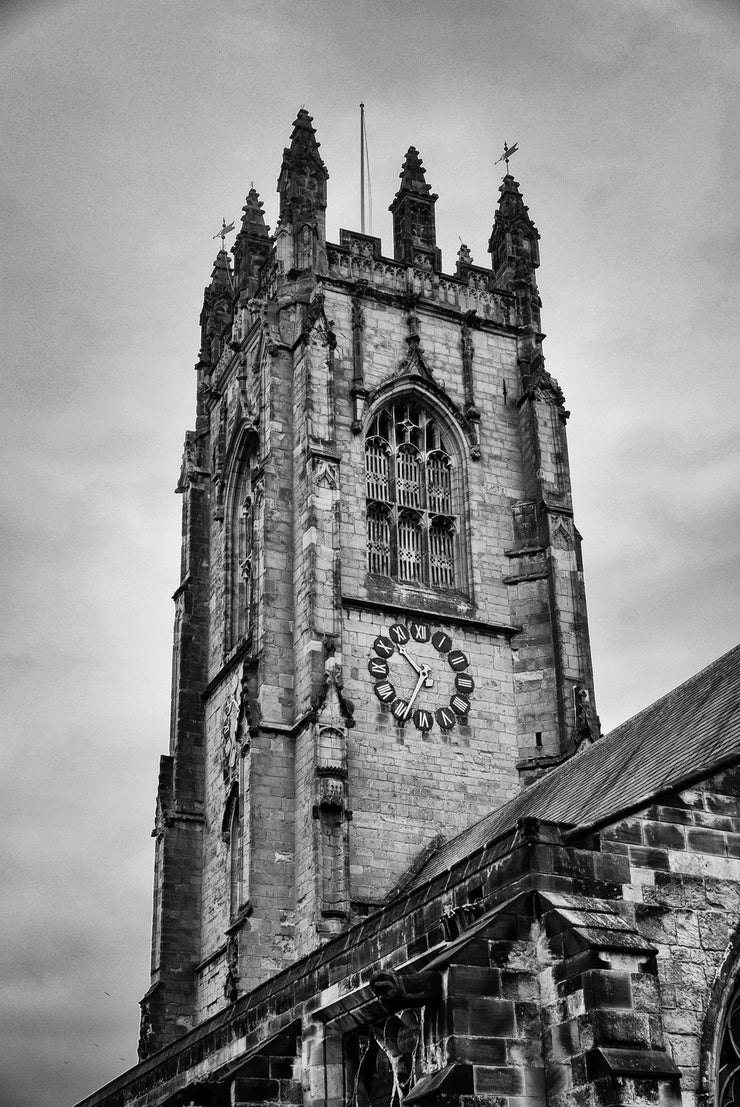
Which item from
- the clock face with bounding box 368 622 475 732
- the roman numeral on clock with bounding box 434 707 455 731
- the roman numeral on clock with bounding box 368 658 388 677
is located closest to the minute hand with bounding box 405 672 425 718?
the clock face with bounding box 368 622 475 732

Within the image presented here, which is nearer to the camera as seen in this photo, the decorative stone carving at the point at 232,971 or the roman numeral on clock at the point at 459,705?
the decorative stone carving at the point at 232,971

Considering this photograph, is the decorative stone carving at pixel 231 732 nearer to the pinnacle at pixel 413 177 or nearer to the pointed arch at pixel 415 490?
the pointed arch at pixel 415 490

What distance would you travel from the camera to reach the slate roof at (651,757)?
17.2 meters

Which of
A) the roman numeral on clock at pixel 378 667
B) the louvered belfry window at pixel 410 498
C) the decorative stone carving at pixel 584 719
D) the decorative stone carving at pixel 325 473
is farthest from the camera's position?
the louvered belfry window at pixel 410 498

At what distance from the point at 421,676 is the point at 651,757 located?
44.4 ft

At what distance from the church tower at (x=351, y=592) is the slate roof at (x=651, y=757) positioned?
18.0 feet

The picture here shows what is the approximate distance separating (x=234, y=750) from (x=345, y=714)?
12.3 ft

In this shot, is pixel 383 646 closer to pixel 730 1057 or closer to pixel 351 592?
pixel 351 592

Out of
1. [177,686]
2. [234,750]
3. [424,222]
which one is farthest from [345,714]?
[424,222]

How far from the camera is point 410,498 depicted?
119 ft

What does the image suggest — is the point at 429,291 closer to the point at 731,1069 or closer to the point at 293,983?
→ the point at 293,983

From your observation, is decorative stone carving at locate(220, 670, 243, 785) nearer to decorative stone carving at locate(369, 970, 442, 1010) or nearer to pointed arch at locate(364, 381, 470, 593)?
pointed arch at locate(364, 381, 470, 593)

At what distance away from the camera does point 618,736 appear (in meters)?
24.2

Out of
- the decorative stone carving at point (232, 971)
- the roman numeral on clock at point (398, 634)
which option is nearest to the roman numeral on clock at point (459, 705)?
the roman numeral on clock at point (398, 634)
